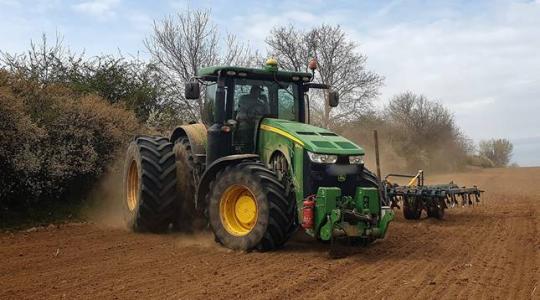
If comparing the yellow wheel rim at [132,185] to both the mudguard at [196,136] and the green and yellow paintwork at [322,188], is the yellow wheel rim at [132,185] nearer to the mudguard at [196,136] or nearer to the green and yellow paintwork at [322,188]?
the mudguard at [196,136]

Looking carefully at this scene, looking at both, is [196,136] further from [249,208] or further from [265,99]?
[249,208]

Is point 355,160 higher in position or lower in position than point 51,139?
lower

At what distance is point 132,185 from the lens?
9.75m

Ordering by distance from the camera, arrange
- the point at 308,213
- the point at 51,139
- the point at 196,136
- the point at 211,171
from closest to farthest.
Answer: the point at 308,213, the point at 211,171, the point at 196,136, the point at 51,139

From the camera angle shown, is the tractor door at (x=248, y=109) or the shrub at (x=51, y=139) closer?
the tractor door at (x=248, y=109)

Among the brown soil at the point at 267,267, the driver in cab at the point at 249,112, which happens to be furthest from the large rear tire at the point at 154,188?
the driver in cab at the point at 249,112

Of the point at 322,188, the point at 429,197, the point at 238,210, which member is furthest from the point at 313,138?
the point at 429,197

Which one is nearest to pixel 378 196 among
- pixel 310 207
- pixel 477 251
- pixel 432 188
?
pixel 310 207

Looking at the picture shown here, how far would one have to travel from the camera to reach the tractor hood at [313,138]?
692cm

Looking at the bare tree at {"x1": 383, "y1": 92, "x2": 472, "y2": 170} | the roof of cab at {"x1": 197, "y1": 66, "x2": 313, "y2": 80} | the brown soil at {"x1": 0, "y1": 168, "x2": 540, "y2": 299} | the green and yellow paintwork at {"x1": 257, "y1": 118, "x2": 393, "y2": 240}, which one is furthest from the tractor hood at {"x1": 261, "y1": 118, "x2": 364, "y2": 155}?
the bare tree at {"x1": 383, "y1": 92, "x2": 472, "y2": 170}

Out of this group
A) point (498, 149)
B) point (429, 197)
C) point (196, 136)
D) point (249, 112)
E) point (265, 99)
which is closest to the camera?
point (249, 112)

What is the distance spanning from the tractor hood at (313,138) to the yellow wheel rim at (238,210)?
3.07 feet

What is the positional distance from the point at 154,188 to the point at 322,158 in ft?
9.81

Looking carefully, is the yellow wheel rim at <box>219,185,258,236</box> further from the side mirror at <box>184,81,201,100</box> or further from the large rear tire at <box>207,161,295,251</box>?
the side mirror at <box>184,81,201,100</box>
